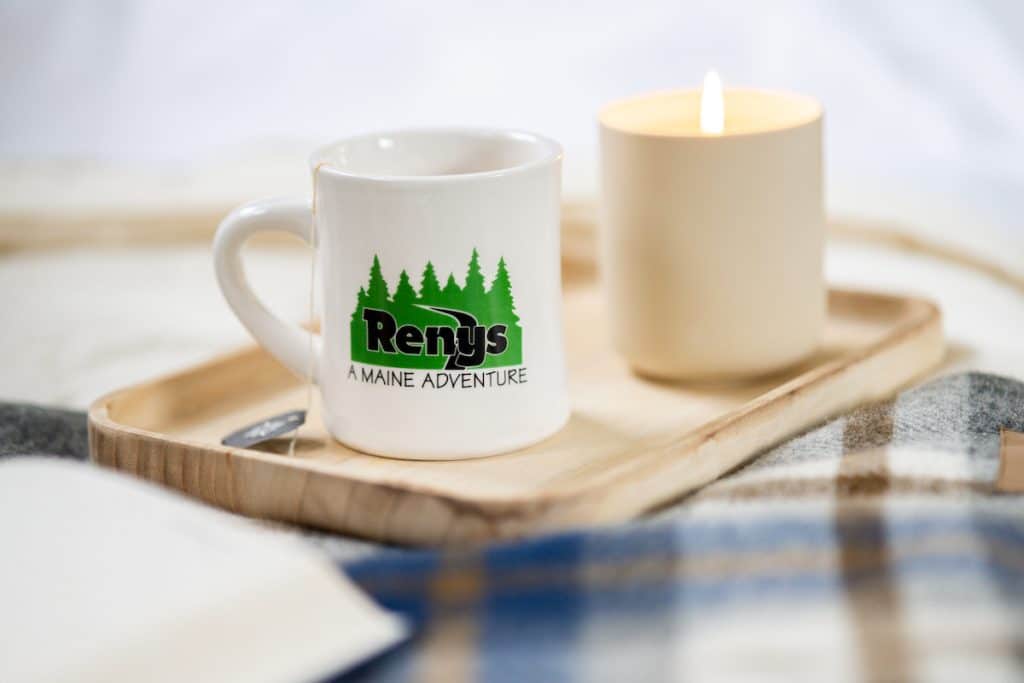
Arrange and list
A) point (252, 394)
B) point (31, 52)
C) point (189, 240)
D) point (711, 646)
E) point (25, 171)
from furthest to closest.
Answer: point (31, 52)
point (25, 171)
point (189, 240)
point (252, 394)
point (711, 646)

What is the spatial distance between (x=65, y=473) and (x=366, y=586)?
0.14 meters

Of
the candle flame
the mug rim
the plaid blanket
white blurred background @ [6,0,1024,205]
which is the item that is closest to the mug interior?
the mug rim

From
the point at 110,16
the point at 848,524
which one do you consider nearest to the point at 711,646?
the point at 848,524

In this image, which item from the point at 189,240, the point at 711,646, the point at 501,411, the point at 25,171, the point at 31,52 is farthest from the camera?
the point at 31,52

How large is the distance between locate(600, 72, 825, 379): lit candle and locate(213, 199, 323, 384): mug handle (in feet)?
0.62

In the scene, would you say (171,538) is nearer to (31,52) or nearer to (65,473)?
(65,473)

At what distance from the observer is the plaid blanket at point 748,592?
49 cm

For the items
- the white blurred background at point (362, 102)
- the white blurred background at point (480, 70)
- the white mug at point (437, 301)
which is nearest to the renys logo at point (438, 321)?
the white mug at point (437, 301)

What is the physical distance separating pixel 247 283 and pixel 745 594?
0.35 meters

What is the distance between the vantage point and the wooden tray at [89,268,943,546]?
24.1 inches

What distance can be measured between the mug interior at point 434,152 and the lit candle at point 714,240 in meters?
0.08

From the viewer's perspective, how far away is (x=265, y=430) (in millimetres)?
749

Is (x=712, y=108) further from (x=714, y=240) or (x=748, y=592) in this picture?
(x=748, y=592)

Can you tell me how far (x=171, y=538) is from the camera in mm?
538
